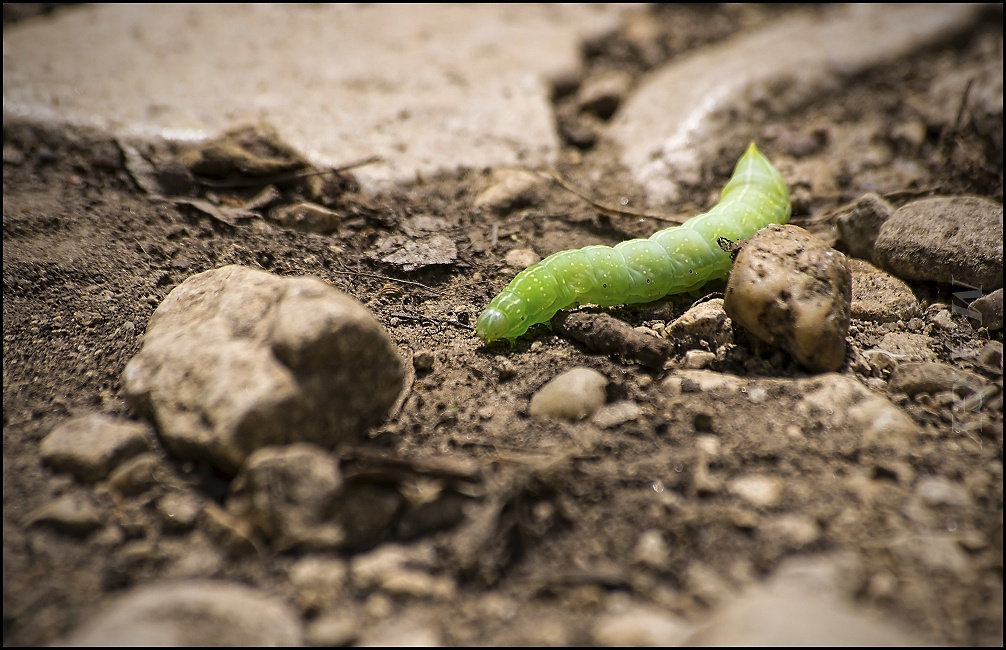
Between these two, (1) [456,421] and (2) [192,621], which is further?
(1) [456,421]

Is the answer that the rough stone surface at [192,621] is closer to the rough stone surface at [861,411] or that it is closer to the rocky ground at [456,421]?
the rocky ground at [456,421]

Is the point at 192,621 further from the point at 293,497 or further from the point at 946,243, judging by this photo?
the point at 946,243

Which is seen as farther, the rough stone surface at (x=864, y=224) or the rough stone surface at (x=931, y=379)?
the rough stone surface at (x=864, y=224)

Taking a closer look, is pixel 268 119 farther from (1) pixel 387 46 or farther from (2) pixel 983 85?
(2) pixel 983 85

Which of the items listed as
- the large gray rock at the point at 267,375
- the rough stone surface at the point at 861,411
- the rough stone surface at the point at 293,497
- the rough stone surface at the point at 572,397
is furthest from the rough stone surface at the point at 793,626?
the large gray rock at the point at 267,375

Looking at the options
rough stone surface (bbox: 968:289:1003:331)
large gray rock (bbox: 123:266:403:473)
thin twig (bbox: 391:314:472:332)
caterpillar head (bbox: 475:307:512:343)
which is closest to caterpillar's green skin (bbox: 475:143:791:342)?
caterpillar head (bbox: 475:307:512:343)

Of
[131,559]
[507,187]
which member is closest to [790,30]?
[507,187]

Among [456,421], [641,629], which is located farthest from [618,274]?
[641,629]
